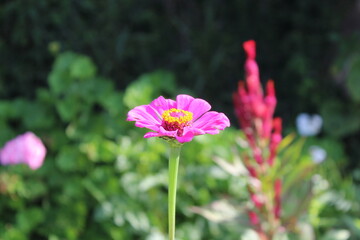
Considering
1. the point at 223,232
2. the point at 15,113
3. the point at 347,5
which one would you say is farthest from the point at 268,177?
the point at 347,5

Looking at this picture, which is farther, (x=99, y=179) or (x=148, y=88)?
(x=148, y=88)

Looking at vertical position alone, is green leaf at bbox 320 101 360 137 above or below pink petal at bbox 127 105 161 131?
above

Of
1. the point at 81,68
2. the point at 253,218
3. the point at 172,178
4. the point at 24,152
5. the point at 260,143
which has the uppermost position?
the point at 81,68

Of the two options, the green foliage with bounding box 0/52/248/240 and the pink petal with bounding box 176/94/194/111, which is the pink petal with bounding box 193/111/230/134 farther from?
the green foliage with bounding box 0/52/248/240

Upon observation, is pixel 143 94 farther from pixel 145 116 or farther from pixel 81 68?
pixel 145 116

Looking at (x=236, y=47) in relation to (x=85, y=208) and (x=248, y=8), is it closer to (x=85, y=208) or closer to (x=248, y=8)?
(x=248, y=8)

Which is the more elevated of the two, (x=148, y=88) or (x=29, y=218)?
(x=148, y=88)

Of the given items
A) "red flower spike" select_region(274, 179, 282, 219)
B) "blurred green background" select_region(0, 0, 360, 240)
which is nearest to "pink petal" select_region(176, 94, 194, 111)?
"red flower spike" select_region(274, 179, 282, 219)

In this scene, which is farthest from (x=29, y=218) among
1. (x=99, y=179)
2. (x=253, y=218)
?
(x=253, y=218)

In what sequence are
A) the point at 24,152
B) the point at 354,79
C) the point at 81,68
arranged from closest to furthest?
1. the point at 24,152
2. the point at 81,68
3. the point at 354,79
